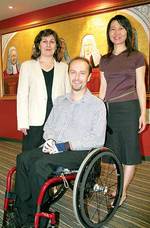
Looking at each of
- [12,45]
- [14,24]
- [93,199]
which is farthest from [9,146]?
[93,199]

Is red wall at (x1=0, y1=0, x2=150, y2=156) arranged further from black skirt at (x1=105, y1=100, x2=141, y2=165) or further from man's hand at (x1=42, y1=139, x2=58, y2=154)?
man's hand at (x1=42, y1=139, x2=58, y2=154)

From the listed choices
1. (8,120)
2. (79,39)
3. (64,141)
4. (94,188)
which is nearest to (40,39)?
(64,141)

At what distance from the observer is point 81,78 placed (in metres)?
1.87

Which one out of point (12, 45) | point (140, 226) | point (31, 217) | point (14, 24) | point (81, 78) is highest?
point (14, 24)

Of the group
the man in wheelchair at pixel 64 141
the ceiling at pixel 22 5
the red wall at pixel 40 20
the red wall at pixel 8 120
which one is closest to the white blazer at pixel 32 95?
the man in wheelchair at pixel 64 141

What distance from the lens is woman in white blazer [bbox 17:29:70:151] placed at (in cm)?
218

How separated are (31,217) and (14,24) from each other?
180 inches

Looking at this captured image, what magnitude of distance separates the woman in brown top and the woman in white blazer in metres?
0.41

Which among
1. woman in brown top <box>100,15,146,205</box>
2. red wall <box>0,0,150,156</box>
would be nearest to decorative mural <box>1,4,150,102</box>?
red wall <box>0,0,150,156</box>

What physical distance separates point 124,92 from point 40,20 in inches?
133

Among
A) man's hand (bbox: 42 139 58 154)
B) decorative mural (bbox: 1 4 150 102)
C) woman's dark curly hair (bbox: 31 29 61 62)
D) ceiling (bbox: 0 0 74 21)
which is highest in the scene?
ceiling (bbox: 0 0 74 21)

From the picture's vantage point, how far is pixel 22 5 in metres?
4.70

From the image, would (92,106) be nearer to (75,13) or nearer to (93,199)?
(93,199)

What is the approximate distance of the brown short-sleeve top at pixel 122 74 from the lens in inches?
80.0
